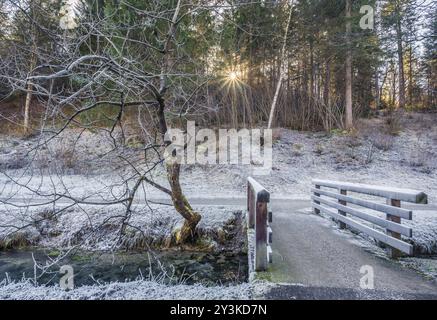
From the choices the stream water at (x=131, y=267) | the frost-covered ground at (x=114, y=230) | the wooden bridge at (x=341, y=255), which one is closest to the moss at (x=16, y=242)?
the frost-covered ground at (x=114, y=230)

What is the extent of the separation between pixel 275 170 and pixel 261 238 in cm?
794

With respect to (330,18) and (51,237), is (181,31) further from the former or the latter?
(330,18)

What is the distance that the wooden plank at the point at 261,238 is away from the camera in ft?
9.67

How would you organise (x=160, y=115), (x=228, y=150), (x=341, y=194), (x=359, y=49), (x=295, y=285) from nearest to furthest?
(x=295, y=285) < (x=160, y=115) < (x=341, y=194) < (x=359, y=49) < (x=228, y=150)

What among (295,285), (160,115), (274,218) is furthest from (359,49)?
(295,285)

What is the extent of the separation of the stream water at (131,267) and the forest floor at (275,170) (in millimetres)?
495

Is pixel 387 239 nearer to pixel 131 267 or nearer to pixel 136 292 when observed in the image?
pixel 136 292

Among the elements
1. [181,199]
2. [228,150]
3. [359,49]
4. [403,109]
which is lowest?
[181,199]

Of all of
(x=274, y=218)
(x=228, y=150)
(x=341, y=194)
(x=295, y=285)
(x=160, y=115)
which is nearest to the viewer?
(x=295, y=285)

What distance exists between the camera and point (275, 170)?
10.7 m

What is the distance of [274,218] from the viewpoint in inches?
214

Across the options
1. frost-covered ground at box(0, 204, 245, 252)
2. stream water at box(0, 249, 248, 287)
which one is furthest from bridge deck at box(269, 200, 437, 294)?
frost-covered ground at box(0, 204, 245, 252)

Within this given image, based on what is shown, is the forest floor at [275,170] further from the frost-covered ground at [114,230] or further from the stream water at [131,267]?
the stream water at [131,267]
